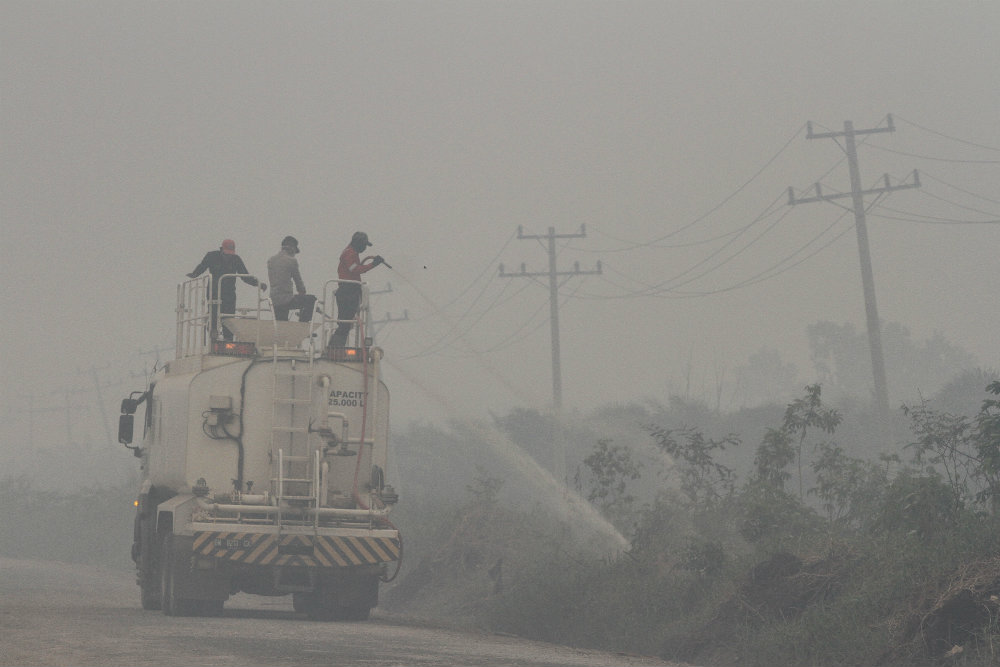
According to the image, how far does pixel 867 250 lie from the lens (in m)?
37.2

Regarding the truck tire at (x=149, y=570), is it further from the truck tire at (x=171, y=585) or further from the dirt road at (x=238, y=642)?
the truck tire at (x=171, y=585)

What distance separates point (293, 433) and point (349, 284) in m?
2.44

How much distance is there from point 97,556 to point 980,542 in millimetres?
37631

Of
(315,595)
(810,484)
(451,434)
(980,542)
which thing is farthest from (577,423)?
(980,542)

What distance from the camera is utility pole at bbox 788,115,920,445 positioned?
35094 mm

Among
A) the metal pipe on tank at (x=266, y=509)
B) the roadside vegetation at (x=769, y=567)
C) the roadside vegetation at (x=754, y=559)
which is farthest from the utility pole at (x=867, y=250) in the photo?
the metal pipe on tank at (x=266, y=509)

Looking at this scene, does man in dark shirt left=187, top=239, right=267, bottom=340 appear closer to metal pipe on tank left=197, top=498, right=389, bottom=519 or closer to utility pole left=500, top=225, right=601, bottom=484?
metal pipe on tank left=197, top=498, right=389, bottom=519

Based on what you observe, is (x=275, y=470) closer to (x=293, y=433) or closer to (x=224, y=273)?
(x=293, y=433)

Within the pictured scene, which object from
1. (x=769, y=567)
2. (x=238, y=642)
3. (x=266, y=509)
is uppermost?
(x=266, y=509)

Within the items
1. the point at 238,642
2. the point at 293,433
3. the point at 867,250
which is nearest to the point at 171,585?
the point at 293,433

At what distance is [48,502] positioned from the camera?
5606 cm

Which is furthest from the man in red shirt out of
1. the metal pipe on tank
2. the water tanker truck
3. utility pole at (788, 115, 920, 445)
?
utility pole at (788, 115, 920, 445)

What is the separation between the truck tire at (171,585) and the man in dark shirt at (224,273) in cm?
296

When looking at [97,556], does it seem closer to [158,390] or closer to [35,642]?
[158,390]
